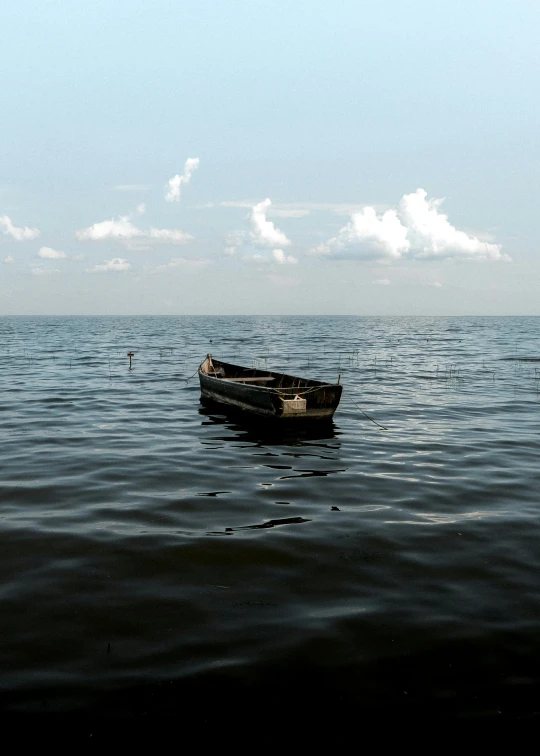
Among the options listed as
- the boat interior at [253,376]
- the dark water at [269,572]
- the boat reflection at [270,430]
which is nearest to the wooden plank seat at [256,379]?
the boat interior at [253,376]

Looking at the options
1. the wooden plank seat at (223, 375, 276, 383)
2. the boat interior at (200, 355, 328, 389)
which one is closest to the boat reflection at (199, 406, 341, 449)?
the boat interior at (200, 355, 328, 389)

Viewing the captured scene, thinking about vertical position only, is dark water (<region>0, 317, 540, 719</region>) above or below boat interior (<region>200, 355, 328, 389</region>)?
below

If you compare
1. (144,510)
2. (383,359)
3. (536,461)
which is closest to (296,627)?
(144,510)

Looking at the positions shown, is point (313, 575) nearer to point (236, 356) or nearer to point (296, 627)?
point (296, 627)

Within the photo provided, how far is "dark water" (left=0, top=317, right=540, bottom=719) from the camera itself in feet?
18.6

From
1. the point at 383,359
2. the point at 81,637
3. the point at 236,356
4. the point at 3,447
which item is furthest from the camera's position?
the point at 236,356

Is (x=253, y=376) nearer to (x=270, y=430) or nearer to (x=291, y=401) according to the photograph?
(x=270, y=430)

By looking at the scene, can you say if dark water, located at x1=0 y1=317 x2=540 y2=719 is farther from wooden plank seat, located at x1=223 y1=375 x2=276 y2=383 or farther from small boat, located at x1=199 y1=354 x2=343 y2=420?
wooden plank seat, located at x1=223 y1=375 x2=276 y2=383

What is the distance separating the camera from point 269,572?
330 inches

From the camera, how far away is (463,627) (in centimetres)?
677

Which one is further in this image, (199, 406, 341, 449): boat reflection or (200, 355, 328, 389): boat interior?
(200, 355, 328, 389): boat interior

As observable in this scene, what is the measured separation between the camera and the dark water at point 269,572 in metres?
5.68

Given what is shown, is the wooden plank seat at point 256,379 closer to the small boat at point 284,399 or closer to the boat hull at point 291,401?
the small boat at point 284,399

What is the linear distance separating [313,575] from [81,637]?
324 cm
